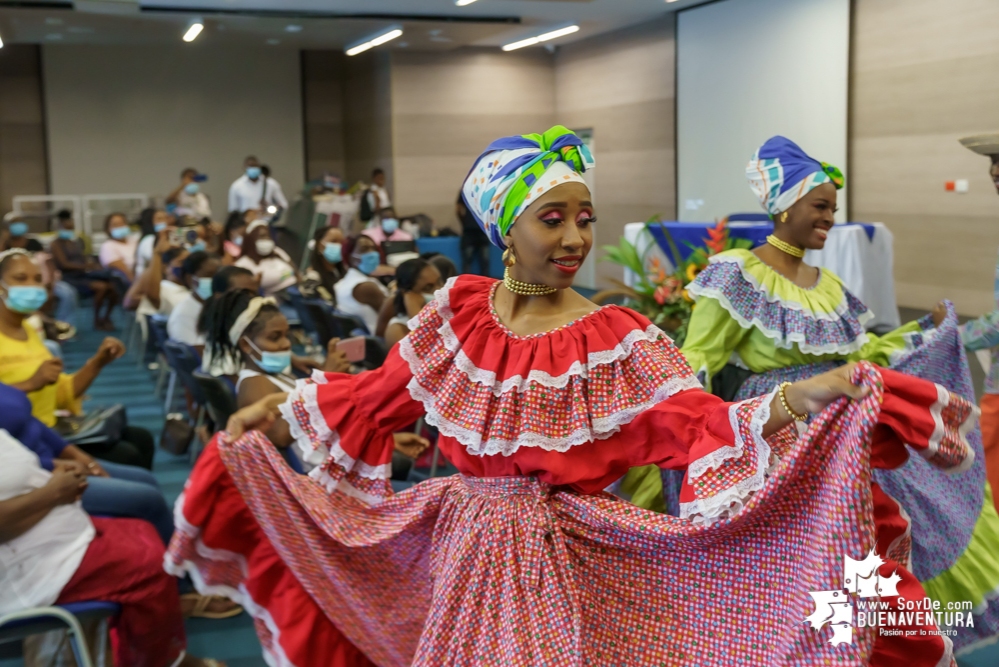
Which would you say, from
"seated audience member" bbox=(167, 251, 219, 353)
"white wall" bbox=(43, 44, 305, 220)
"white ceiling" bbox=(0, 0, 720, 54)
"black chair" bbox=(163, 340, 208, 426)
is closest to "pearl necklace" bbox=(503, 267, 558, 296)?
"black chair" bbox=(163, 340, 208, 426)

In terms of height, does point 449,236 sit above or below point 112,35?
below

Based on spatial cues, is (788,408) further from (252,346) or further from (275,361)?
(252,346)

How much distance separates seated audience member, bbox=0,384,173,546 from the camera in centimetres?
286

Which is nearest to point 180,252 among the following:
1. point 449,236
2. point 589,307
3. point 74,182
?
point 449,236

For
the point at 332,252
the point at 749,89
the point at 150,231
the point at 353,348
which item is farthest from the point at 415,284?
the point at 749,89

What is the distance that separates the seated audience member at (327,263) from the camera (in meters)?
7.58

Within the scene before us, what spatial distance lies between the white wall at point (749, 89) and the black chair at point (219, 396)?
7.45 metres

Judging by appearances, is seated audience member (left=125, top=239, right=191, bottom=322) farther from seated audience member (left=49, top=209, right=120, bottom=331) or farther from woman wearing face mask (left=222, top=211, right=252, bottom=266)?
seated audience member (left=49, top=209, right=120, bottom=331)

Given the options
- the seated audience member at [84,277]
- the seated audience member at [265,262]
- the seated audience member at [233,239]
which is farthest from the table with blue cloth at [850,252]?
the seated audience member at [84,277]

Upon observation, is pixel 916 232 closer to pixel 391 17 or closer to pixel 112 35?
pixel 391 17

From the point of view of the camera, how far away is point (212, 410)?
4.28 meters

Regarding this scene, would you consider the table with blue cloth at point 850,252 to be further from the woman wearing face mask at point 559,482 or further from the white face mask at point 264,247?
the woman wearing face mask at point 559,482

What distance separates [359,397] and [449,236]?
10712 mm

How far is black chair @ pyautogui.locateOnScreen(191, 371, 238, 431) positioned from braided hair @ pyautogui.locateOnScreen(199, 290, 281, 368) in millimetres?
122
